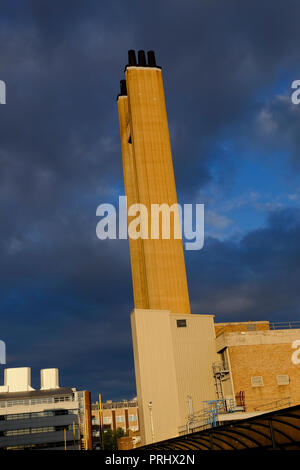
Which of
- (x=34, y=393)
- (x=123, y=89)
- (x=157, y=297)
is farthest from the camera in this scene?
(x=34, y=393)

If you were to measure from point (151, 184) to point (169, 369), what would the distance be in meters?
27.4

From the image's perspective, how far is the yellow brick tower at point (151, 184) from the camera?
63344 mm

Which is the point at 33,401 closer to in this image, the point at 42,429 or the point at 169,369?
the point at 42,429

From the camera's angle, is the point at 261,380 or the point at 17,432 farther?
the point at 17,432

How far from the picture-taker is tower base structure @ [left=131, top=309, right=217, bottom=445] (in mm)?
47906

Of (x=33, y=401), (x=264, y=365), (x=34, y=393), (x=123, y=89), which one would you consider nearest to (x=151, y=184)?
(x=123, y=89)

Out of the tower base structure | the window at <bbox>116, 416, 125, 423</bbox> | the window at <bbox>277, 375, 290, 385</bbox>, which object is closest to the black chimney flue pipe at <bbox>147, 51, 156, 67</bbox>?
the tower base structure

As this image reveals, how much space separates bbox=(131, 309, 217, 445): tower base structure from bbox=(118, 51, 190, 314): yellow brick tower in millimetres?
10502

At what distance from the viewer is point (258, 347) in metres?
48.2

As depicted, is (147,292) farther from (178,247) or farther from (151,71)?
(151,71)

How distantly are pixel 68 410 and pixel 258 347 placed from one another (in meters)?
81.4

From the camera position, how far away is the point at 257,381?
47.2 meters

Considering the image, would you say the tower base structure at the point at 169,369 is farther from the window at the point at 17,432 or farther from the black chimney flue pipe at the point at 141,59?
the window at the point at 17,432
